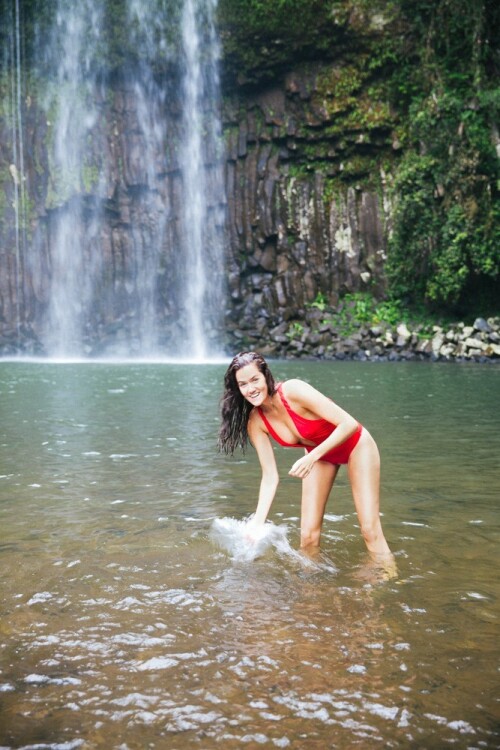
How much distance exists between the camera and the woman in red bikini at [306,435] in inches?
154

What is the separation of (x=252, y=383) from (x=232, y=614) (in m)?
1.26

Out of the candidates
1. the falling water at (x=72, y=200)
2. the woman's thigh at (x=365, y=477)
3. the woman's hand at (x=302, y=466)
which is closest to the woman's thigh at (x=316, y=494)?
the woman's thigh at (x=365, y=477)

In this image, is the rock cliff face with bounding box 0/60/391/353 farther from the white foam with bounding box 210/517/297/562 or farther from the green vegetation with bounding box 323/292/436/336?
the white foam with bounding box 210/517/297/562

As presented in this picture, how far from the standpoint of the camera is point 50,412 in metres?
12.0

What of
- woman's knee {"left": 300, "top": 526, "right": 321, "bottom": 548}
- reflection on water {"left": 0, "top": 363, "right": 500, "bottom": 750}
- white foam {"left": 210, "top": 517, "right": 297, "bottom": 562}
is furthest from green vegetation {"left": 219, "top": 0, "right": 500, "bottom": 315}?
woman's knee {"left": 300, "top": 526, "right": 321, "bottom": 548}

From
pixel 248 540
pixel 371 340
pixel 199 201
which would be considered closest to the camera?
pixel 248 540

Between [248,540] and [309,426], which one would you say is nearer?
[309,426]

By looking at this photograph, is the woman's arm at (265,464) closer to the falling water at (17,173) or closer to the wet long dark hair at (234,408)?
the wet long dark hair at (234,408)

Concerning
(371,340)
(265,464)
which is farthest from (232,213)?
(265,464)

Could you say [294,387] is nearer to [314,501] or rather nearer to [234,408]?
[234,408]

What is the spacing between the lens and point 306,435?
13.4 ft

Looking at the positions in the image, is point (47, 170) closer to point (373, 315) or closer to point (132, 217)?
point (132, 217)

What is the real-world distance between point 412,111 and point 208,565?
29108mm

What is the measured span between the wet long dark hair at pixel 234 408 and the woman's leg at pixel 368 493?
0.67 metres
